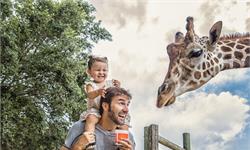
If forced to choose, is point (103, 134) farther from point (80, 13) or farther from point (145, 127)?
point (80, 13)

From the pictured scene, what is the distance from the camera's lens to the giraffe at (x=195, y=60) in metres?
2.57

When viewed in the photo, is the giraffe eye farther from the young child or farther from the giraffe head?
the young child

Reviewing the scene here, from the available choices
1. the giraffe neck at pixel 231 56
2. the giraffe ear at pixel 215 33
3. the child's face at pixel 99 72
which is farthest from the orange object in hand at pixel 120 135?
the giraffe neck at pixel 231 56

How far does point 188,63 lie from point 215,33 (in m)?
0.20

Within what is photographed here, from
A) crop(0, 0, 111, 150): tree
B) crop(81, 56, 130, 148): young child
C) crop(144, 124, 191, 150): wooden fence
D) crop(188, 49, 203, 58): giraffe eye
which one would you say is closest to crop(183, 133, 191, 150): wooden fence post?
crop(144, 124, 191, 150): wooden fence

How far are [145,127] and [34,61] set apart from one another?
292cm

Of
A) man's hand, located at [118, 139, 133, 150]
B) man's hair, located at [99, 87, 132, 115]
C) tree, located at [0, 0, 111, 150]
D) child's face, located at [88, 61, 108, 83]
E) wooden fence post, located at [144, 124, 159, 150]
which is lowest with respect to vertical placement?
man's hand, located at [118, 139, 133, 150]

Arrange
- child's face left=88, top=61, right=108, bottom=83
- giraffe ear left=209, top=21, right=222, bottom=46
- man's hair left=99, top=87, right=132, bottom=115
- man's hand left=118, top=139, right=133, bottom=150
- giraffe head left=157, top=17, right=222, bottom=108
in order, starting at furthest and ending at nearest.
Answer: giraffe head left=157, top=17, right=222, bottom=108, giraffe ear left=209, top=21, right=222, bottom=46, child's face left=88, top=61, right=108, bottom=83, man's hair left=99, top=87, right=132, bottom=115, man's hand left=118, top=139, right=133, bottom=150

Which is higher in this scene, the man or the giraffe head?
the giraffe head

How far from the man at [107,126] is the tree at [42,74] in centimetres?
401

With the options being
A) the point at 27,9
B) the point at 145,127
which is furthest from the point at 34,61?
the point at 145,127

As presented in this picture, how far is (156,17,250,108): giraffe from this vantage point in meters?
2.57

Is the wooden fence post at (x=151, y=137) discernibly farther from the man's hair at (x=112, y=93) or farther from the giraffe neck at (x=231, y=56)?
the man's hair at (x=112, y=93)

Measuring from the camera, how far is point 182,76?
2607 mm
